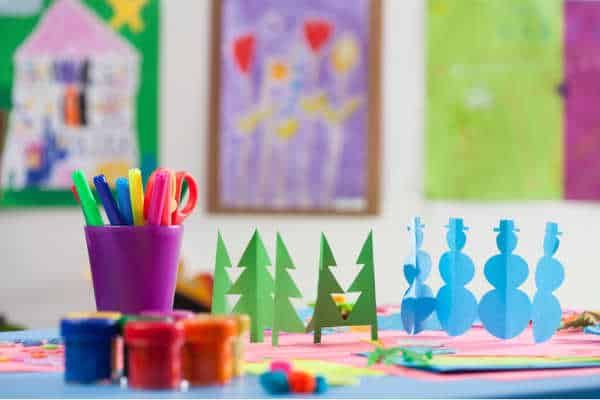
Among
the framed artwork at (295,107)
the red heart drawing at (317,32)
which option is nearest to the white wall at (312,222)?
the framed artwork at (295,107)

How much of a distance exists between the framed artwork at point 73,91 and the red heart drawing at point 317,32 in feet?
1.41

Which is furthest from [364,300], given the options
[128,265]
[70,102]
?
[70,102]

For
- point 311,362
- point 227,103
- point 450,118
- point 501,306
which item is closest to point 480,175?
point 450,118

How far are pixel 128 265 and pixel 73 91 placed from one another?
5.57ft

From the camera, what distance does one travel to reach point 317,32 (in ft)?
8.62

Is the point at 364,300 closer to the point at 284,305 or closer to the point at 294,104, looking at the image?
the point at 284,305

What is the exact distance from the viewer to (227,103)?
2.58 meters

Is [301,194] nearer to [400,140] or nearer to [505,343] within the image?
[400,140]

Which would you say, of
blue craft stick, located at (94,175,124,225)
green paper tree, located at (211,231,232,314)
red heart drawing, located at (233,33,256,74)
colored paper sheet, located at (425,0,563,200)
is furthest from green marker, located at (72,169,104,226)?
colored paper sheet, located at (425,0,563,200)

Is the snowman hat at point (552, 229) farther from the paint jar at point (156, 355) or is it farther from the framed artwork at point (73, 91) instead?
the framed artwork at point (73, 91)

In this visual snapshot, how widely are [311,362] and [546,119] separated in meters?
2.00

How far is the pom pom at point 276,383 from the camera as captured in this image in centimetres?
68

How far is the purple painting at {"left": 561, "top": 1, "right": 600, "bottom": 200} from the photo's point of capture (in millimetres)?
2664

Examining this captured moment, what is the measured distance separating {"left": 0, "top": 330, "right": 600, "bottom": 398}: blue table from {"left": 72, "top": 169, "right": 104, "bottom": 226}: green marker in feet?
0.74
